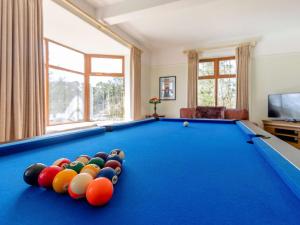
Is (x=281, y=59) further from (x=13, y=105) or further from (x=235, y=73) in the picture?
(x=13, y=105)

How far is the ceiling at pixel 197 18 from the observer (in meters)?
3.10

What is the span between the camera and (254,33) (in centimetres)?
439

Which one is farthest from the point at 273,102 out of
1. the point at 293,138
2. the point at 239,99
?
the point at 293,138

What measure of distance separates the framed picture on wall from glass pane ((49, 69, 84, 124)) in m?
2.31

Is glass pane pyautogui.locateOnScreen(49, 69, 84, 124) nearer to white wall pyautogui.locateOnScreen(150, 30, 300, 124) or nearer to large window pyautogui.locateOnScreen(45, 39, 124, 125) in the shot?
large window pyautogui.locateOnScreen(45, 39, 124, 125)

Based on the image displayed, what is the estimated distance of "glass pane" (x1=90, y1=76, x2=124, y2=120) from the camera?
505 cm

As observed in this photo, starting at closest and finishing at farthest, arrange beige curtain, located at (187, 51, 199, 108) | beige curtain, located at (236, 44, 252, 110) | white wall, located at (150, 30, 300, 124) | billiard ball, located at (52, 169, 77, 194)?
1. billiard ball, located at (52, 169, 77, 194)
2. white wall, located at (150, 30, 300, 124)
3. beige curtain, located at (236, 44, 252, 110)
4. beige curtain, located at (187, 51, 199, 108)

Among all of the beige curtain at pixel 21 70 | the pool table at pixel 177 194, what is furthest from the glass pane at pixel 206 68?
the pool table at pixel 177 194

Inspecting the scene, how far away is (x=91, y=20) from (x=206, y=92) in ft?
11.3

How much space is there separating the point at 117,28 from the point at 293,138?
13.9ft

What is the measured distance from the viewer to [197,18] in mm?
3686

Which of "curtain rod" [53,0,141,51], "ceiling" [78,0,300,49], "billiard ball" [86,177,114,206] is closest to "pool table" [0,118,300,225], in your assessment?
"billiard ball" [86,177,114,206]

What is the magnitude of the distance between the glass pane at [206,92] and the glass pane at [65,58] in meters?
3.37

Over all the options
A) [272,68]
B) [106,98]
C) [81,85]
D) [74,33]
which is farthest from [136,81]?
[272,68]
